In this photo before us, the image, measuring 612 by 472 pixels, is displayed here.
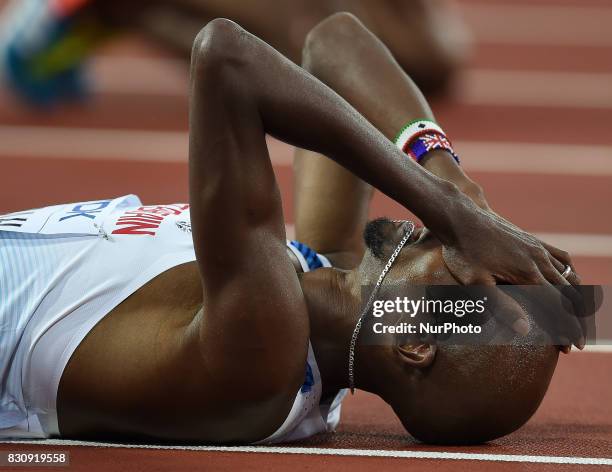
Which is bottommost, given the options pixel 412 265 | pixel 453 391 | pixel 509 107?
pixel 509 107

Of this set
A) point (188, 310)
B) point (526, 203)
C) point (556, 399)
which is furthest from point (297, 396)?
point (526, 203)

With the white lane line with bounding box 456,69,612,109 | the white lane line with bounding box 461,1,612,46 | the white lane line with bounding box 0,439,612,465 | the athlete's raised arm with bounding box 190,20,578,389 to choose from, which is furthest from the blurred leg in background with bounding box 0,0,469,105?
the athlete's raised arm with bounding box 190,20,578,389

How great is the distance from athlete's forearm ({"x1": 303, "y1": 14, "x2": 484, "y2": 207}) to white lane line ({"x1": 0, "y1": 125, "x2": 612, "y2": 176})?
326cm

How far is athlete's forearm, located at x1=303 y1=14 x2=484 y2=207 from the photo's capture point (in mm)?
3170

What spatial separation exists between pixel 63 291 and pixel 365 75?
0.96 metres

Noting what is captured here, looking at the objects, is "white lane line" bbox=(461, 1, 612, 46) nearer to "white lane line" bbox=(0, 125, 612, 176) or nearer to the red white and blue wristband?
"white lane line" bbox=(0, 125, 612, 176)

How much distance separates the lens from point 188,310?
271cm

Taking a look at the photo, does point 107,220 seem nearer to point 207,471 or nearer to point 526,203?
point 207,471

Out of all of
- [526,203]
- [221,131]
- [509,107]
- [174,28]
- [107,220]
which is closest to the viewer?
[221,131]

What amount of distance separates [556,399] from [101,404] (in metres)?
1.25

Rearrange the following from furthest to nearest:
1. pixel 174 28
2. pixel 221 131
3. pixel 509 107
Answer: pixel 509 107, pixel 174 28, pixel 221 131

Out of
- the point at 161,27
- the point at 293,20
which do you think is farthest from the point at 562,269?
the point at 161,27

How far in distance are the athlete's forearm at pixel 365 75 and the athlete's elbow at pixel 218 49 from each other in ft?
2.42

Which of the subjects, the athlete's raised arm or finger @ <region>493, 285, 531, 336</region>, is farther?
finger @ <region>493, 285, 531, 336</region>
